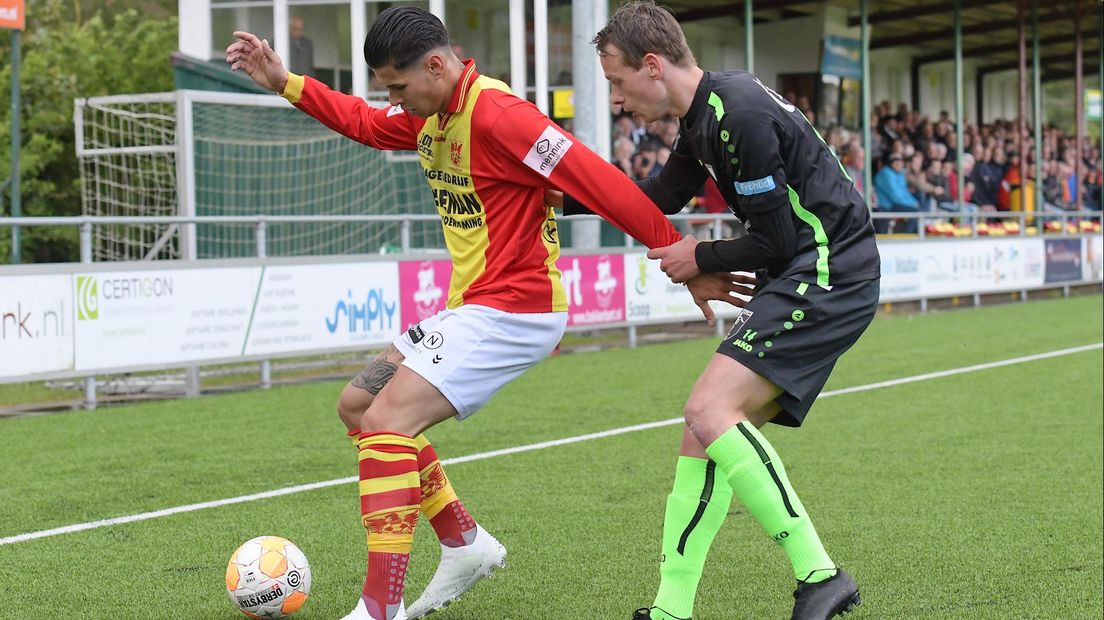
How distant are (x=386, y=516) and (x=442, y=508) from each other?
62 cm

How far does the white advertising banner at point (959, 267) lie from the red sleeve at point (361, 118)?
47.7ft

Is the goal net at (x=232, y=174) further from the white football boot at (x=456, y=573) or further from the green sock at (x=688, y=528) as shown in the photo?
the green sock at (x=688, y=528)

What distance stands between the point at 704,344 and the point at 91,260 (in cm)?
724

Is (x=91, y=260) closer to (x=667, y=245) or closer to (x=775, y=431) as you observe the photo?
(x=775, y=431)

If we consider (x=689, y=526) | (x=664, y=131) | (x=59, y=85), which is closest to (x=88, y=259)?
(x=689, y=526)

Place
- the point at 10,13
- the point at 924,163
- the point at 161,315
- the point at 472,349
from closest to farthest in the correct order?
the point at 472,349 → the point at 161,315 → the point at 10,13 → the point at 924,163

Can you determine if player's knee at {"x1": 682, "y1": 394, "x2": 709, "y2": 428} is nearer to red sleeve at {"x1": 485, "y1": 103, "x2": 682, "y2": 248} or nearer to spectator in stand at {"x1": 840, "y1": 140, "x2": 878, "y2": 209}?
red sleeve at {"x1": 485, "y1": 103, "x2": 682, "y2": 248}

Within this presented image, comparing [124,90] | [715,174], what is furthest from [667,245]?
[124,90]

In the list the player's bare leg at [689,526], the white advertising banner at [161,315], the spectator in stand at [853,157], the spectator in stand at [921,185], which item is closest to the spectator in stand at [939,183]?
the spectator in stand at [921,185]

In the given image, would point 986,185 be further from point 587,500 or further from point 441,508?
point 441,508

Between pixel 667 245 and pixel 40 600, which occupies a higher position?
pixel 667 245

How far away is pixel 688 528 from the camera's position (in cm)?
409

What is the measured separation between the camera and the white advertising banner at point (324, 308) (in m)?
11.5

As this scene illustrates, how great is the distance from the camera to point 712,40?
25.5 metres
